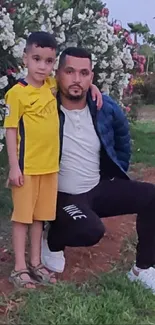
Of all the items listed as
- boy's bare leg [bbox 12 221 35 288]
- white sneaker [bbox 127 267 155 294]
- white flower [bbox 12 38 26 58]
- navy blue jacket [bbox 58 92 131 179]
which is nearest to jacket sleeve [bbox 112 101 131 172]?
navy blue jacket [bbox 58 92 131 179]

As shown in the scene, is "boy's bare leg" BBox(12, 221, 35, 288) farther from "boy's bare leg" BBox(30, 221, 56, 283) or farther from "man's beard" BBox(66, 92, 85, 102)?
"man's beard" BBox(66, 92, 85, 102)

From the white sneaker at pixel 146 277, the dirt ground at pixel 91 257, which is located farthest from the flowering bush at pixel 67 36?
the white sneaker at pixel 146 277

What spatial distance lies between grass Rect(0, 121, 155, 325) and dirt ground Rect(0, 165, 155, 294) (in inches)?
8.2

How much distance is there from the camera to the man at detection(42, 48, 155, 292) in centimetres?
428

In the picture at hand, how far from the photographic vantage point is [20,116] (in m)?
4.10

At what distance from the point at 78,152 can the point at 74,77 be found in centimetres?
45

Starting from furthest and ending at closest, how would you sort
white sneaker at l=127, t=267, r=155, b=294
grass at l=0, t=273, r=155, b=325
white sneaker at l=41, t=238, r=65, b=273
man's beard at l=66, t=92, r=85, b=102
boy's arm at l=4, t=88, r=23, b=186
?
white sneaker at l=41, t=238, r=65, b=273, white sneaker at l=127, t=267, r=155, b=294, man's beard at l=66, t=92, r=85, b=102, boy's arm at l=4, t=88, r=23, b=186, grass at l=0, t=273, r=155, b=325

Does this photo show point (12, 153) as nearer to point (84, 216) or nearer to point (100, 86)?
point (84, 216)

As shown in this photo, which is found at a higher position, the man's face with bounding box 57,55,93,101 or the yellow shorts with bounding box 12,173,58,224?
the man's face with bounding box 57,55,93,101

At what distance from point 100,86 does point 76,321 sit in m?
3.96

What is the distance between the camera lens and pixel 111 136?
4469 mm

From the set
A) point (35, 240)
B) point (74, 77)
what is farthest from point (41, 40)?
point (35, 240)

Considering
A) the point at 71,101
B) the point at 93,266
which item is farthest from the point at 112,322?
the point at 71,101

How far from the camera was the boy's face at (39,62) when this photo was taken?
4.14 m
